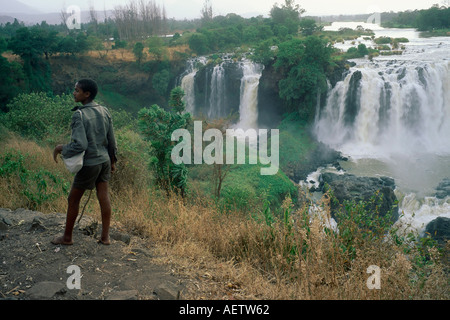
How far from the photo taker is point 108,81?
104 feet

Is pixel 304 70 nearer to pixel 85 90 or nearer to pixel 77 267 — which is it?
pixel 85 90

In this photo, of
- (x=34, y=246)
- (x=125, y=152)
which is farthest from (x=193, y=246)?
(x=125, y=152)

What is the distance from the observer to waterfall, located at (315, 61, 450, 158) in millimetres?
20875

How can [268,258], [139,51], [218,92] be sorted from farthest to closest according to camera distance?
[139,51]
[218,92]
[268,258]

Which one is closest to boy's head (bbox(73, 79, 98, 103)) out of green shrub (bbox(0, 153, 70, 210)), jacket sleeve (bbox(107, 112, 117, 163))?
jacket sleeve (bbox(107, 112, 117, 163))

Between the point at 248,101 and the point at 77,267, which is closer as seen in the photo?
the point at 77,267

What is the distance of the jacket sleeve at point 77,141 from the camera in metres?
3.18

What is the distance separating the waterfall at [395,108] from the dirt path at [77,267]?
19342 millimetres

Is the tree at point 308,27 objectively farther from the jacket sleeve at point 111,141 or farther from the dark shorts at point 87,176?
the dark shorts at point 87,176

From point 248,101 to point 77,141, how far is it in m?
23.6

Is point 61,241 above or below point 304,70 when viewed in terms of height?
below

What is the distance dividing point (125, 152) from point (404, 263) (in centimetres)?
544

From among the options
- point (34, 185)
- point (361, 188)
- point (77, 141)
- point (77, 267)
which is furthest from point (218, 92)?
point (77, 267)

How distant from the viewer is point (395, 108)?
21.4 m
